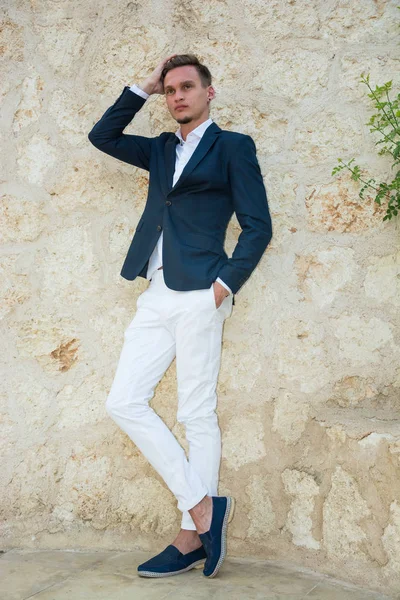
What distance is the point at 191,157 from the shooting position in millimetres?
2547

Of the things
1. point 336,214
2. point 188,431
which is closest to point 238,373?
point 188,431

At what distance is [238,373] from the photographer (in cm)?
271

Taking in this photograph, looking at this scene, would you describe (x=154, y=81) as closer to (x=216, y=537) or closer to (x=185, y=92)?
(x=185, y=92)

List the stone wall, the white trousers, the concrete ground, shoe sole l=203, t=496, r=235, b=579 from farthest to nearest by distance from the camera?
the stone wall → the white trousers → shoe sole l=203, t=496, r=235, b=579 → the concrete ground

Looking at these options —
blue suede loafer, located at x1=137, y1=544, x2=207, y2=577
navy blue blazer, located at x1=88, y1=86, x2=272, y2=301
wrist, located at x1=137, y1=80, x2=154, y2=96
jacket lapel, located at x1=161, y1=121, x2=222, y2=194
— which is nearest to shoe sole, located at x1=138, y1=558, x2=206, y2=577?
blue suede loafer, located at x1=137, y1=544, x2=207, y2=577

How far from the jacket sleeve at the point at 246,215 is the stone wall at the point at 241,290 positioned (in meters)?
0.23

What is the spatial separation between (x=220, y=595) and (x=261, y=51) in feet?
7.25

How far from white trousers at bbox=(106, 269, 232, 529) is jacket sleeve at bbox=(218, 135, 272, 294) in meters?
0.13

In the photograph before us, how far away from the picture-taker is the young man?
244cm

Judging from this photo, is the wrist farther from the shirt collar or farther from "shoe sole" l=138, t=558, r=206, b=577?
"shoe sole" l=138, t=558, r=206, b=577

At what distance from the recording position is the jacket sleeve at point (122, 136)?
2643 millimetres

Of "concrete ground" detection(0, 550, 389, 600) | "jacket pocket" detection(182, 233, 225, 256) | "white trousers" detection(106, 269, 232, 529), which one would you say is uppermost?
"jacket pocket" detection(182, 233, 225, 256)

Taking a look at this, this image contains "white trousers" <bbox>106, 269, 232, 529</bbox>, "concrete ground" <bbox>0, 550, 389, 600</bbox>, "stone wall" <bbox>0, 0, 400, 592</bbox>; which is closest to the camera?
"concrete ground" <bbox>0, 550, 389, 600</bbox>

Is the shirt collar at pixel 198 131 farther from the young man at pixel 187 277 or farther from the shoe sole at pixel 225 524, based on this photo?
the shoe sole at pixel 225 524
